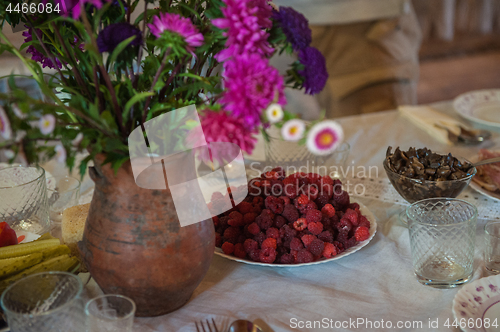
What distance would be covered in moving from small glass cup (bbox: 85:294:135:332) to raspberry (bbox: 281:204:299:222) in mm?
279

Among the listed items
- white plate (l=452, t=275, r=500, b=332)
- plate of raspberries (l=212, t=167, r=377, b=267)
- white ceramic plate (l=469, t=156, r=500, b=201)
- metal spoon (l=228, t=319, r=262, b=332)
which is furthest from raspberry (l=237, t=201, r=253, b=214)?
white ceramic plate (l=469, t=156, r=500, b=201)

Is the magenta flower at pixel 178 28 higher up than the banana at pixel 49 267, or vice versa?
the magenta flower at pixel 178 28

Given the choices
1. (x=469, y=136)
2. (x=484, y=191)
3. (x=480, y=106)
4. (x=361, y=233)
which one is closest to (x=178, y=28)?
(x=361, y=233)

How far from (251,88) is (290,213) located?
328 millimetres

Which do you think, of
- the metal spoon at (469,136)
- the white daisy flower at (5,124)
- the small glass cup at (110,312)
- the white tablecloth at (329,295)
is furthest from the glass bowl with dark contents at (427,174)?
the white daisy flower at (5,124)

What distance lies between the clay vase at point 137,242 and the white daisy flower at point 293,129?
0.60 feet

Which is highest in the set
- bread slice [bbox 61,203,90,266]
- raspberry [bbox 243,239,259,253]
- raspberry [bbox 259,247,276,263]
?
bread slice [bbox 61,203,90,266]

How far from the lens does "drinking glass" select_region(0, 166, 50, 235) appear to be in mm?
730

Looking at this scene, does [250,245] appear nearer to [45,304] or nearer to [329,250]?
[329,250]

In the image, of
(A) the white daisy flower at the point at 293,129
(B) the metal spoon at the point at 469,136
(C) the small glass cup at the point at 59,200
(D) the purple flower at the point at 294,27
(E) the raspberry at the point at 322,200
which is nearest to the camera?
(A) the white daisy flower at the point at 293,129

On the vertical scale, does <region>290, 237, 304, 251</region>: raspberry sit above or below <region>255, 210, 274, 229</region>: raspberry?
below

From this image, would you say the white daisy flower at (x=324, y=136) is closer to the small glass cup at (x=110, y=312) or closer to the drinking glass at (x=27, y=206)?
the small glass cup at (x=110, y=312)

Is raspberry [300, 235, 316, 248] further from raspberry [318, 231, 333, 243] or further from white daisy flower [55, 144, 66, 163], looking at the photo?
white daisy flower [55, 144, 66, 163]

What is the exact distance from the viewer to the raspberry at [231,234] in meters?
0.69
